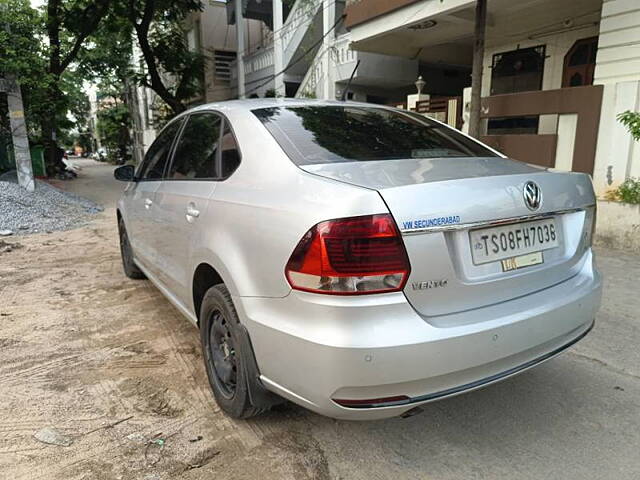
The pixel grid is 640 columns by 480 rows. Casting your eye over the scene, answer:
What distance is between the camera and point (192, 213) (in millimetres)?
2648

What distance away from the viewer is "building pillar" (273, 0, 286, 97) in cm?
1446

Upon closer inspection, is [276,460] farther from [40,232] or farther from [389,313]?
[40,232]

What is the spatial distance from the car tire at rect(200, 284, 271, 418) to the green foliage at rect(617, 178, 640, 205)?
5.31m

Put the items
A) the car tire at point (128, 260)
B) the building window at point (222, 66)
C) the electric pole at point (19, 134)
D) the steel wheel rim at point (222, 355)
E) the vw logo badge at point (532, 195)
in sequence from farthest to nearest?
the building window at point (222, 66)
the electric pole at point (19, 134)
the car tire at point (128, 260)
the steel wheel rim at point (222, 355)
the vw logo badge at point (532, 195)

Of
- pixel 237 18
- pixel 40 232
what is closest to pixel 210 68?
pixel 237 18

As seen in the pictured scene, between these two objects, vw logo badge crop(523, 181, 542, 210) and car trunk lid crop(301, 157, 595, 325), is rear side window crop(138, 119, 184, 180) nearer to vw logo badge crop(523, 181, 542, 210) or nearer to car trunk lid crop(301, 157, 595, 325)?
car trunk lid crop(301, 157, 595, 325)

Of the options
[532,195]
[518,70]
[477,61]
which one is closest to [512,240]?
[532,195]

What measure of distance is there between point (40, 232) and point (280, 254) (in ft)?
24.2

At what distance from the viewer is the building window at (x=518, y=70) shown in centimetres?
876

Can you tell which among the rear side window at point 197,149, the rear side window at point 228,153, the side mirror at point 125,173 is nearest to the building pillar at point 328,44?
the side mirror at point 125,173

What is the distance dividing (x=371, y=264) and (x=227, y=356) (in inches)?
45.4

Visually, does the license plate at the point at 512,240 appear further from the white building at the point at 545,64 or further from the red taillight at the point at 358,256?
the white building at the point at 545,64

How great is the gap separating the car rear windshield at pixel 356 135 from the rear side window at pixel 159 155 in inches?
45.8

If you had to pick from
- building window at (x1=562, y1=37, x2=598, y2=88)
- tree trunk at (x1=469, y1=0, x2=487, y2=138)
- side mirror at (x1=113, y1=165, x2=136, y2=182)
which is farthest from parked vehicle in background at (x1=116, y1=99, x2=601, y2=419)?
building window at (x1=562, y1=37, x2=598, y2=88)
